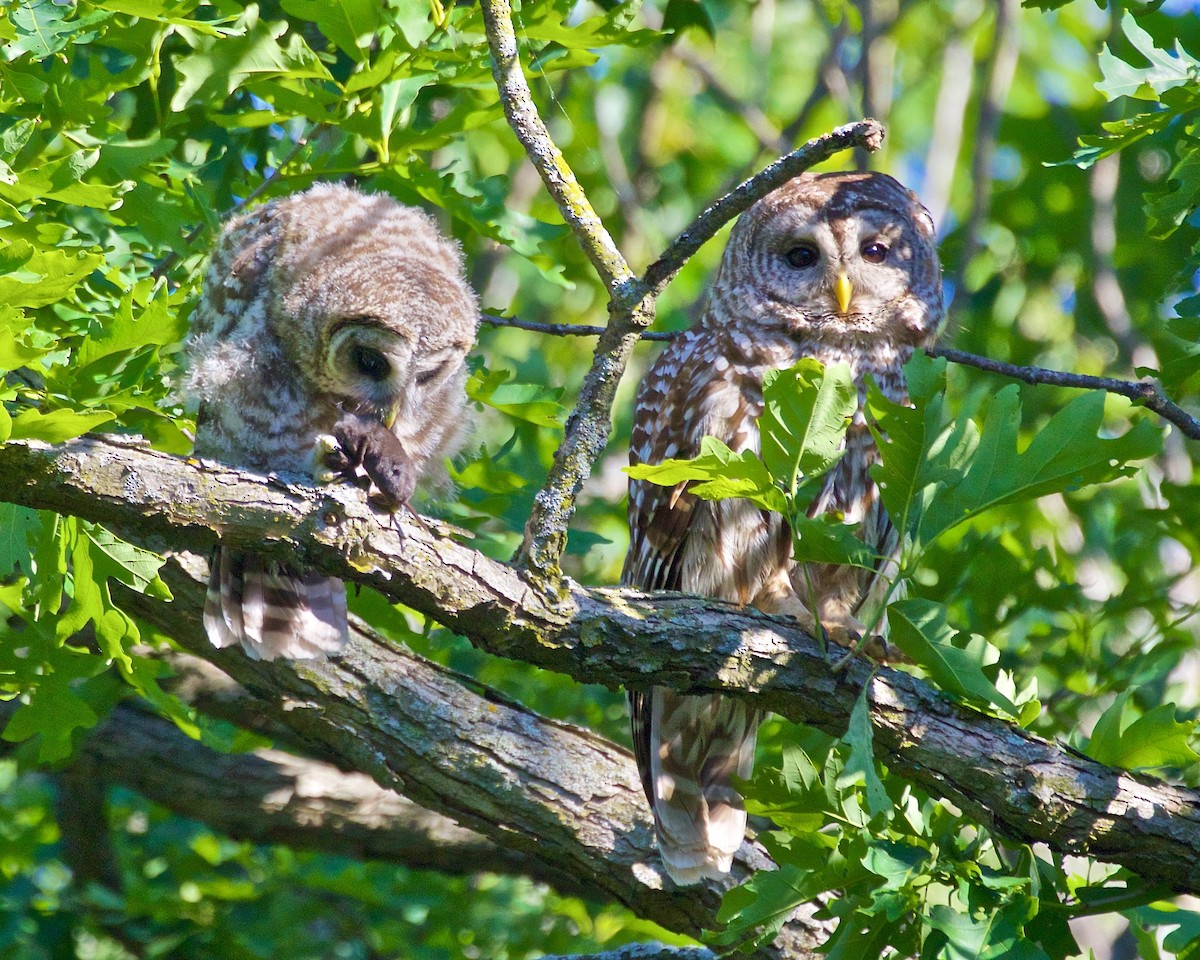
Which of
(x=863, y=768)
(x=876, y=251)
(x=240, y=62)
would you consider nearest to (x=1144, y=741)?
(x=863, y=768)

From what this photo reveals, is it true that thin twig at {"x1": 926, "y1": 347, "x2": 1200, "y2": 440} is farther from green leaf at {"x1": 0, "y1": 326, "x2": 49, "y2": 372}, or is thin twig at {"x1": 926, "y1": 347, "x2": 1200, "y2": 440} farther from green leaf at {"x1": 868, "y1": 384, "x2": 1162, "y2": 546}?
green leaf at {"x1": 0, "y1": 326, "x2": 49, "y2": 372}

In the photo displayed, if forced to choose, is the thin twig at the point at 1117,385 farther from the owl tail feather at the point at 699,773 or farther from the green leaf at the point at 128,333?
the green leaf at the point at 128,333

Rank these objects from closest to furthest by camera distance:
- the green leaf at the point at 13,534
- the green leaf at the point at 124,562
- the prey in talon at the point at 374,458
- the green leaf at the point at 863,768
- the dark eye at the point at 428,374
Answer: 1. the green leaf at the point at 863,768
2. the green leaf at the point at 13,534
3. the green leaf at the point at 124,562
4. the prey in talon at the point at 374,458
5. the dark eye at the point at 428,374

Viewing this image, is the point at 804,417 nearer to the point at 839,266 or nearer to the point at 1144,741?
the point at 1144,741

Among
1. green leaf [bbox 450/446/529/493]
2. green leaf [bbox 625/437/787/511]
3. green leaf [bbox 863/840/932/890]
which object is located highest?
green leaf [bbox 625/437/787/511]

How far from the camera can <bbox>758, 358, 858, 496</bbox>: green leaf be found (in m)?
2.21

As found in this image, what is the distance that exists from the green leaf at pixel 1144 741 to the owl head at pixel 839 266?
1.47 metres

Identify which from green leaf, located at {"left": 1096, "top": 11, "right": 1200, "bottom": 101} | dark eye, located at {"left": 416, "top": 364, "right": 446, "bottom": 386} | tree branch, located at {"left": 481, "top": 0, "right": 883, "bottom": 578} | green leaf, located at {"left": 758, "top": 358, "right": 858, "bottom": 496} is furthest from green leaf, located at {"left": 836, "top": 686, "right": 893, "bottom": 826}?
dark eye, located at {"left": 416, "top": 364, "right": 446, "bottom": 386}

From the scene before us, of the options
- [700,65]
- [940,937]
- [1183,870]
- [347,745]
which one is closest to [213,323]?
[347,745]

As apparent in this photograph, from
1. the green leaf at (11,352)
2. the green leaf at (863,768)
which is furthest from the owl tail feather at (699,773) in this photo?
the green leaf at (11,352)

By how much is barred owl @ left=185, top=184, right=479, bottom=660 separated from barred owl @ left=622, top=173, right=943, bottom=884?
29.0 inches

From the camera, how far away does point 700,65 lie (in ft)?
21.0

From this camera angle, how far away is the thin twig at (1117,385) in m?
2.73

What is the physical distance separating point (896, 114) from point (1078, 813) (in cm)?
673
